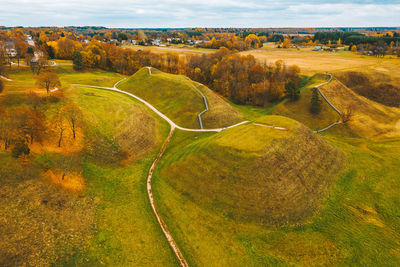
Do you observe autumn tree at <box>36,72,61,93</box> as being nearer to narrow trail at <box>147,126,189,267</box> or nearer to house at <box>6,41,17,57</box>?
narrow trail at <box>147,126,189,267</box>

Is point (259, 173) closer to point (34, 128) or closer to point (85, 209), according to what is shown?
point (85, 209)

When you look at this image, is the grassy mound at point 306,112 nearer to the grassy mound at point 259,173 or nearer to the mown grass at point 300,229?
the grassy mound at point 259,173

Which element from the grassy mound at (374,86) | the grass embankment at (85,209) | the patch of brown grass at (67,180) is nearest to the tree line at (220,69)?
A: the grassy mound at (374,86)

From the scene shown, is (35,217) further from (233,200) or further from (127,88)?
(127,88)

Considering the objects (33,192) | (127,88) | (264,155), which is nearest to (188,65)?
(127,88)

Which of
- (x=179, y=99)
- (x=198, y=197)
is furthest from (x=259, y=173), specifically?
(x=179, y=99)
